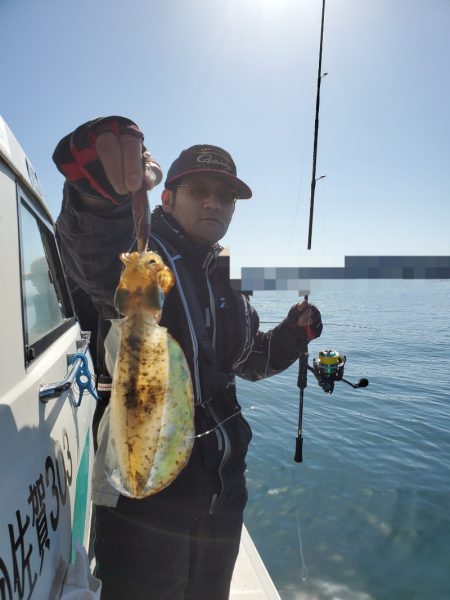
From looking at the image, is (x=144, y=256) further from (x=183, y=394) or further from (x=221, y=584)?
(x=221, y=584)

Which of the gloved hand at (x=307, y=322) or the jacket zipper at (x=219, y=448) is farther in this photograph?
the gloved hand at (x=307, y=322)

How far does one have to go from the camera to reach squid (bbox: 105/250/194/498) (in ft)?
3.57

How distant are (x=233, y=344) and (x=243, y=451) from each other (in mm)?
688

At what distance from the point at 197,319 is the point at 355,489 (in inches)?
215

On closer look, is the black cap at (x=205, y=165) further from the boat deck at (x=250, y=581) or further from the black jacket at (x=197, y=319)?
the boat deck at (x=250, y=581)

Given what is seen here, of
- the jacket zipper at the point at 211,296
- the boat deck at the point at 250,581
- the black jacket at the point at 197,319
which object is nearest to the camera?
the black jacket at the point at 197,319

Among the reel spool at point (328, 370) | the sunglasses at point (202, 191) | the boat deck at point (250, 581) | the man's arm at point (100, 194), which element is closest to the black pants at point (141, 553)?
the man's arm at point (100, 194)

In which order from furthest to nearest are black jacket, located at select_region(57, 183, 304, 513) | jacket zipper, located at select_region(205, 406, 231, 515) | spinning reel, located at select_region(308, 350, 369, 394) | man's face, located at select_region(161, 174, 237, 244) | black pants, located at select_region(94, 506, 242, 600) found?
spinning reel, located at select_region(308, 350, 369, 394) → man's face, located at select_region(161, 174, 237, 244) → jacket zipper, located at select_region(205, 406, 231, 515) → black pants, located at select_region(94, 506, 242, 600) → black jacket, located at select_region(57, 183, 304, 513)

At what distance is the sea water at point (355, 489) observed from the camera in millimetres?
4281

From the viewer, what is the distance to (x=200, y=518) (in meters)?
2.15

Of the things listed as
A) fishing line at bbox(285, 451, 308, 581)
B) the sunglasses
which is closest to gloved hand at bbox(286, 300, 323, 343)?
the sunglasses

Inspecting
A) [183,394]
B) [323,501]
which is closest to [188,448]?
[183,394]

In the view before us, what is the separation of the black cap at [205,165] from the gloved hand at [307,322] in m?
1.17

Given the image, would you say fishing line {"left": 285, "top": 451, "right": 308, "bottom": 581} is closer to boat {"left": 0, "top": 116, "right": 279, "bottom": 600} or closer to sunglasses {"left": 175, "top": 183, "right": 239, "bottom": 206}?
boat {"left": 0, "top": 116, "right": 279, "bottom": 600}
